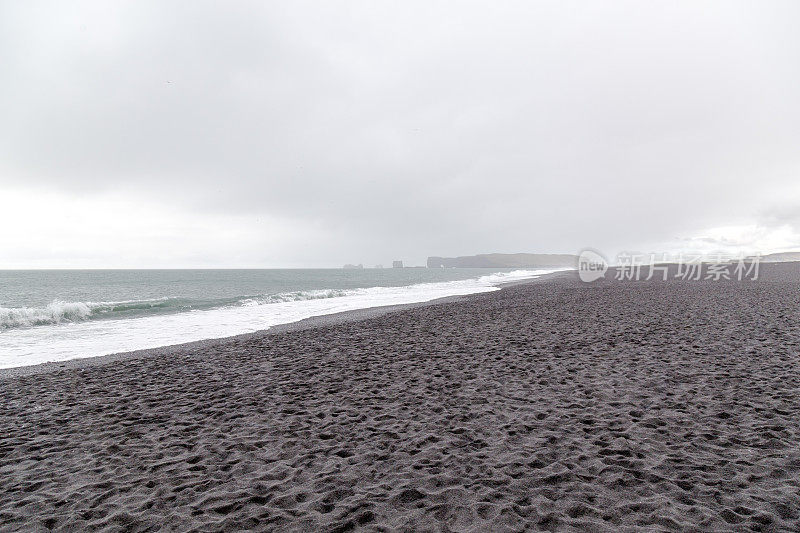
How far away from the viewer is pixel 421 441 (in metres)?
7.52

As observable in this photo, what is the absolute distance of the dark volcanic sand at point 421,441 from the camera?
541 centimetres

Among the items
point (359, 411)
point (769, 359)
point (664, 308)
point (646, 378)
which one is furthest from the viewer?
point (664, 308)

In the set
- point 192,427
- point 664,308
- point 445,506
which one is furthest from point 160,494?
point 664,308

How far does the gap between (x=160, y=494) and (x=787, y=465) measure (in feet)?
30.2

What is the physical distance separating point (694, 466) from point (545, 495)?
98.4 inches

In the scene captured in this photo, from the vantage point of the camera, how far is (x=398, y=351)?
51.4 feet

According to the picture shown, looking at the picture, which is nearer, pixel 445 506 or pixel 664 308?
pixel 445 506

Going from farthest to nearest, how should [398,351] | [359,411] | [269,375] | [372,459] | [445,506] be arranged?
[398,351] < [269,375] < [359,411] < [372,459] < [445,506]

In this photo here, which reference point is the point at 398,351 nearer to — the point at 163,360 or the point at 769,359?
the point at 163,360

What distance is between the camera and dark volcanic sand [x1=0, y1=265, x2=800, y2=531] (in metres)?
5.41

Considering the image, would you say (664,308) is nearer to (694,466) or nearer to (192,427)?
(694,466)
